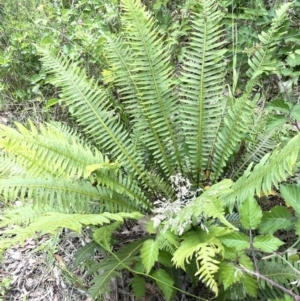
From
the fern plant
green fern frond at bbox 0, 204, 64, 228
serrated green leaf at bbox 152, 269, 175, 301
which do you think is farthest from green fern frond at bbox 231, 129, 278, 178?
green fern frond at bbox 0, 204, 64, 228

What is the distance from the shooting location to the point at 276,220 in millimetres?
1541

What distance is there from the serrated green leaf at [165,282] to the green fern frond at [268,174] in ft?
1.30

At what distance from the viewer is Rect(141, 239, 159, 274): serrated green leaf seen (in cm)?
157

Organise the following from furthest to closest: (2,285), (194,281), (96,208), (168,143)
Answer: (2,285) < (168,143) < (96,208) < (194,281)

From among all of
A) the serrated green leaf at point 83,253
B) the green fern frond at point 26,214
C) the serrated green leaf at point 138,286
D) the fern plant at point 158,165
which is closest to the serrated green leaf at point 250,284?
the fern plant at point 158,165

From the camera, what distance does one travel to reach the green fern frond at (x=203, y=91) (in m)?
1.93

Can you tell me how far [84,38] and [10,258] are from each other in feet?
4.79

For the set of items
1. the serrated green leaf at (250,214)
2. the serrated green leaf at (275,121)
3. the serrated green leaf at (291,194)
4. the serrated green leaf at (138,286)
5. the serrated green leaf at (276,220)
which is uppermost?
the serrated green leaf at (275,121)

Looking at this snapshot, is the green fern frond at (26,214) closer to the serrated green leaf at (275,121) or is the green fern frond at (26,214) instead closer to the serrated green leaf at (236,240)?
the serrated green leaf at (236,240)

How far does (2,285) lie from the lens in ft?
7.55

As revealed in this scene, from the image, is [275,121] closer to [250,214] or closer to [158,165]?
[250,214]

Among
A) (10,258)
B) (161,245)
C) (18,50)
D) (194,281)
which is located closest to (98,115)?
(161,245)

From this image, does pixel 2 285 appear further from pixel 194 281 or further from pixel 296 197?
pixel 296 197

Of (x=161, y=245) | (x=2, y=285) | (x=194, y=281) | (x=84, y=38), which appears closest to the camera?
(x=161, y=245)
